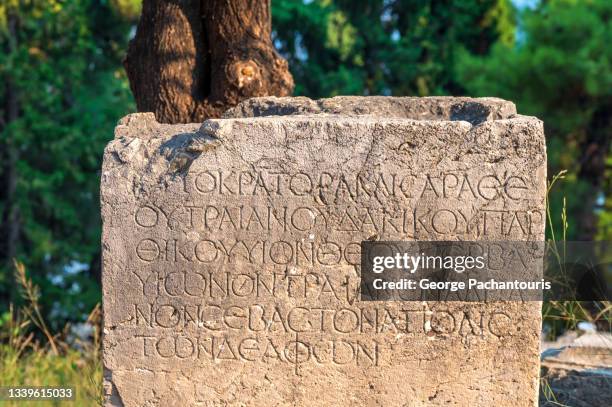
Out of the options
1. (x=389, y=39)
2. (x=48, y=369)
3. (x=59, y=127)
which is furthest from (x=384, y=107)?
(x=389, y=39)

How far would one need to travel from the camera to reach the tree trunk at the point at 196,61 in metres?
4.70

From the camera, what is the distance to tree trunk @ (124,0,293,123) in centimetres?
470

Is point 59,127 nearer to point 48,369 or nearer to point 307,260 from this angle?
point 48,369

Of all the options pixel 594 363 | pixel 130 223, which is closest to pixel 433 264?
pixel 130 223

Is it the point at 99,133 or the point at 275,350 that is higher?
the point at 99,133

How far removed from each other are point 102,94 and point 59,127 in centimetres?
111

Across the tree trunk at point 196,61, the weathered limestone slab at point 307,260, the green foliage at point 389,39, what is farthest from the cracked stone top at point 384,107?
the green foliage at point 389,39

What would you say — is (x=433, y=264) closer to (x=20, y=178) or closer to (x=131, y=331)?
(x=131, y=331)

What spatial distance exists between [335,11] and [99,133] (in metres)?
4.96

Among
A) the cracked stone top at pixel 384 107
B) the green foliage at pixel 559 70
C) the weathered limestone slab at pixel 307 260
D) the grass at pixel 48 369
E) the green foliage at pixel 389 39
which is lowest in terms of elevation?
the grass at pixel 48 369

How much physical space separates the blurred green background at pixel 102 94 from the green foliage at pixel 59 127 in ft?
0.06

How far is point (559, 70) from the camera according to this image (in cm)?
920

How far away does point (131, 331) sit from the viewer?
10.9 ft

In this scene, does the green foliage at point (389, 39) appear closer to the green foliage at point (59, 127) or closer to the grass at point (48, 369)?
the green foliage at point (59, 127)
